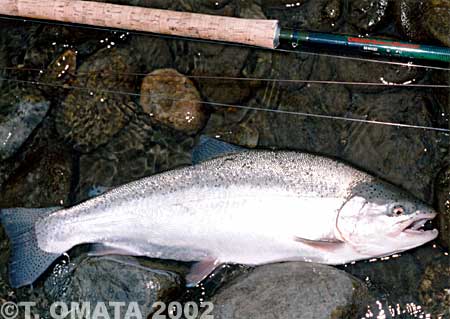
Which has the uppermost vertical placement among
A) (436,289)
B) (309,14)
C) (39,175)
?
(309,14)

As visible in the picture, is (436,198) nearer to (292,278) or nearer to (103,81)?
(292,278)

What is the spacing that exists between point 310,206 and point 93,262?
4.37 ft

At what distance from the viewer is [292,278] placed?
11.2 ft

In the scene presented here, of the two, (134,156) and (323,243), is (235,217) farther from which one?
(134,156)

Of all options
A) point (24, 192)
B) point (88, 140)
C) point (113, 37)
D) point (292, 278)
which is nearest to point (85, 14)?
point (113, 37)

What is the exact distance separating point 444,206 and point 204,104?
1.61 m

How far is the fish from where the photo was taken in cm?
334

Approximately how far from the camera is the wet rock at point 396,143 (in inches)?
144

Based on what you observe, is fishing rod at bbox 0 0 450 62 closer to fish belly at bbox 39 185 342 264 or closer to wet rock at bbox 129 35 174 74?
wet rock at bbox 129 35 174 74

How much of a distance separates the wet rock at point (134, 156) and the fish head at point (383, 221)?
1167 millimetres

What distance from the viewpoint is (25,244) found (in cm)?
367

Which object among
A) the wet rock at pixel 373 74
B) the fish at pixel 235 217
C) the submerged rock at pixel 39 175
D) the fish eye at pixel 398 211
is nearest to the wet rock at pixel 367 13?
the wet rock at pixel 373 74

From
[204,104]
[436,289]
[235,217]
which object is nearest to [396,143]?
[436,289]

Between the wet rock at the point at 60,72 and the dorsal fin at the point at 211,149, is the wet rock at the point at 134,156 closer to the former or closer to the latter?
the dorsal fin at the point at 211,149
